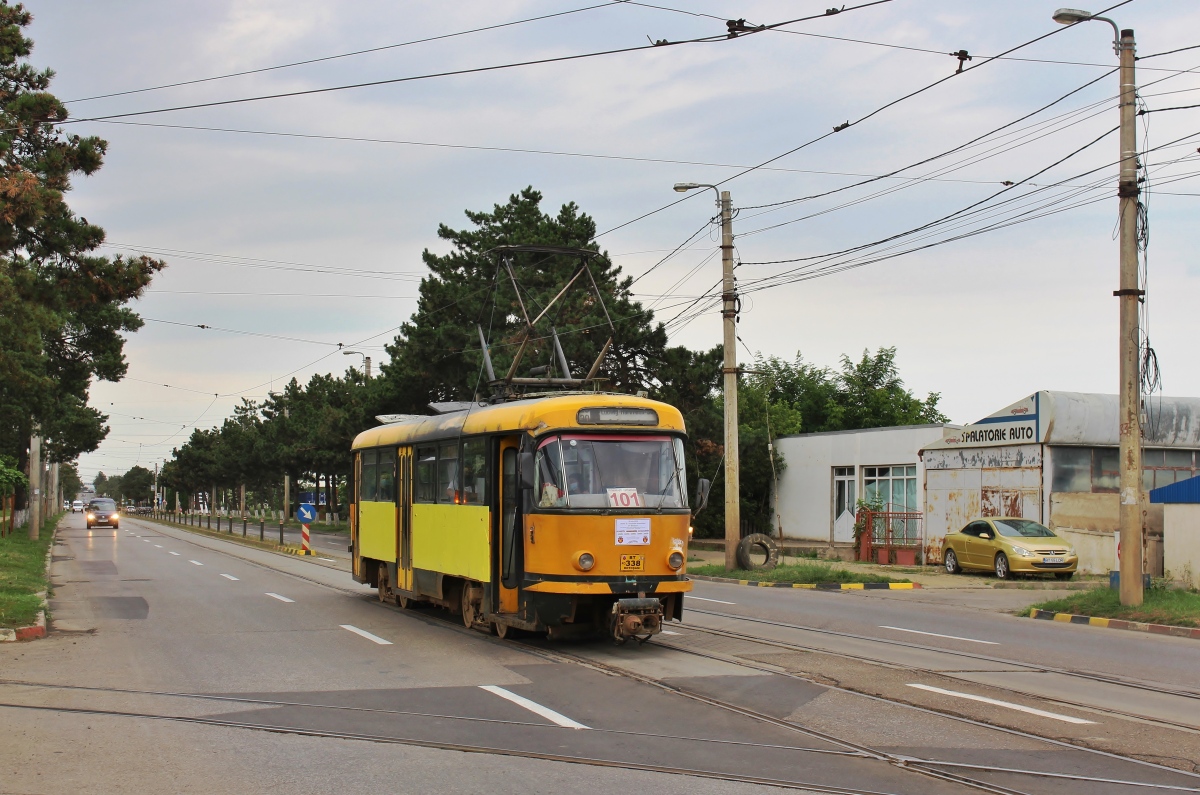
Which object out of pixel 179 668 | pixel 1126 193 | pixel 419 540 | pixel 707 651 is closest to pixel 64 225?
pixel 419 540

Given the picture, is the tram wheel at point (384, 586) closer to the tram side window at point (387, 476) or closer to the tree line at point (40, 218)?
the tram side window at point (387, 476)

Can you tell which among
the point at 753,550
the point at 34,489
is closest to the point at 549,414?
the point at 753,550

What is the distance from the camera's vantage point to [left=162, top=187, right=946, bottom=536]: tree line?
4144 centimetres

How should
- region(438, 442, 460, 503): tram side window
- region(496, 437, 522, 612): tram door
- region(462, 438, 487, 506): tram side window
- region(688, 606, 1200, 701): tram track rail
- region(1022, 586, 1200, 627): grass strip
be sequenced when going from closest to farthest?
region(688, 606, 1200, 701): tram track rail, region(496, 437, 522, 612): tram door, region(462, 438, 487, 506): tram side window, region(438, 442, 460, 503): tram side window, region(1022, 586, 1200, 627): grass strip

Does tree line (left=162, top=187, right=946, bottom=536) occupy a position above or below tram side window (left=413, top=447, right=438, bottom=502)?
above

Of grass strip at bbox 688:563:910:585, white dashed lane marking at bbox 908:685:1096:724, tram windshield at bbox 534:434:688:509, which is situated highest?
tram windshield at bbox 534:434:688:509

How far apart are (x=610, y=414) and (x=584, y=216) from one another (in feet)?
124

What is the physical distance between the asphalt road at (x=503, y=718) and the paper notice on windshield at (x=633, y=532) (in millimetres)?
1267

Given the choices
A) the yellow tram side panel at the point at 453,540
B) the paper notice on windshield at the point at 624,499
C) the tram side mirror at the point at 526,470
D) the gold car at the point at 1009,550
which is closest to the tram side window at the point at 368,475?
the yellow tram side panel at the point at 453,540

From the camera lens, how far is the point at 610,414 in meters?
13.1

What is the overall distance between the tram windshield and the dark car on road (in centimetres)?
5892

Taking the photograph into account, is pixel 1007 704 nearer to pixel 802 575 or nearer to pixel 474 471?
pixel 474 471

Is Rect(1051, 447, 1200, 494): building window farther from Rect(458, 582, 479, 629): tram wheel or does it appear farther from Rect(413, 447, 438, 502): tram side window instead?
Rect(458, 582, 479, 629): tram wheel

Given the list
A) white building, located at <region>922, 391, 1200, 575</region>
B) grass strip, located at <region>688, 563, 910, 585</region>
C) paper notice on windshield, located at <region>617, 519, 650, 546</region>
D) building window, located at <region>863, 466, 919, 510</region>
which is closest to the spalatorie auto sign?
white building, located at <region>922, 391, 1200, 575</region>
